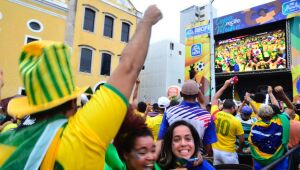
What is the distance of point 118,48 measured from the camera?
21.8 m

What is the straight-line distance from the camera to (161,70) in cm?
2895

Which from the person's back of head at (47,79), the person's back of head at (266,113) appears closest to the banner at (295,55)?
the person's back of head at (266,113)

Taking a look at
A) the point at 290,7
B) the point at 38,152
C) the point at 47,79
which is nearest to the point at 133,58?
the point at 47,79

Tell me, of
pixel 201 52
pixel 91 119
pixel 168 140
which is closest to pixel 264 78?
pixel 201 52

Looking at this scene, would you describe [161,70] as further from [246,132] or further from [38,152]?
[38,152]

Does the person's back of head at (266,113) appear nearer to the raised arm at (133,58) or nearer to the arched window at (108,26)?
the raised arm at (133,58)

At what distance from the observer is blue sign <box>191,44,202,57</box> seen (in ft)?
71.3

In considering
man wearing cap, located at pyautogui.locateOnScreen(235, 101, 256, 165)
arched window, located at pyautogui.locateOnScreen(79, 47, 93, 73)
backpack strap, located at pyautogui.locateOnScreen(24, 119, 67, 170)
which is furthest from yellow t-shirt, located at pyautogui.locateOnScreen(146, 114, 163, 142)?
arched window, located at pyautogui.locateOnScreen(79, 47, 93, 73)

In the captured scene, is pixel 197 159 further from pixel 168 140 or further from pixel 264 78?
pixel 264 78

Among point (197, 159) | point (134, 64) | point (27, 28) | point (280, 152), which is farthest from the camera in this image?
point (27, 28)

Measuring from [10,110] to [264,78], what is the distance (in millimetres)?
20093

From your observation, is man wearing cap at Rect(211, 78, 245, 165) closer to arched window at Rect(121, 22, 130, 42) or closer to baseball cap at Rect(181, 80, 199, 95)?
baseball cap at Rect(181, 80, 199, 95)

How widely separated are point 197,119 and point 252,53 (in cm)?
1667

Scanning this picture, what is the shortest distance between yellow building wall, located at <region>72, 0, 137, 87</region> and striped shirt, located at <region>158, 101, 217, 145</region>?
16.2 metres
